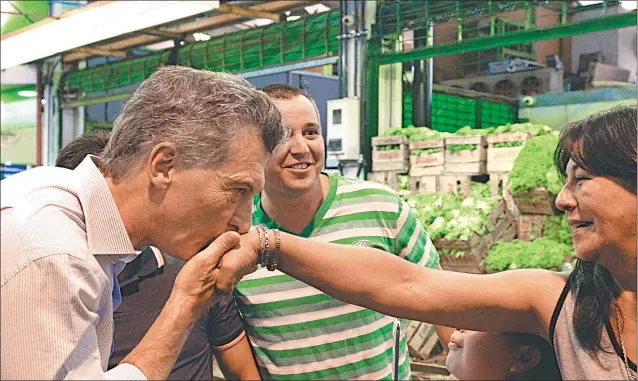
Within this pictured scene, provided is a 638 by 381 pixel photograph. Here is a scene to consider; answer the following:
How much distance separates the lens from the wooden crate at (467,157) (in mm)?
5402

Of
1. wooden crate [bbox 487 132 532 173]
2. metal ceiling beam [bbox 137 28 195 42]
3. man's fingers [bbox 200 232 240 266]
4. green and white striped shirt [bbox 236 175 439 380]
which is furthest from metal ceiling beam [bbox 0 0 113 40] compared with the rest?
man's fingers [bbox 200 232 240 266]

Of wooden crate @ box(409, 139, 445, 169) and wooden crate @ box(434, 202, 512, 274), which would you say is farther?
wooden crate @ box(409, 139, 445, 169)

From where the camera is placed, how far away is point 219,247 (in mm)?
1606

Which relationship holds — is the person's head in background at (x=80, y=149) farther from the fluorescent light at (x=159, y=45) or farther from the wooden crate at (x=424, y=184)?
the fluorescent light at (x=159, y=45)

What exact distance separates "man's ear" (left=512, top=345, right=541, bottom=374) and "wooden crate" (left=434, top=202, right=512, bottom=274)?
3.16 metres

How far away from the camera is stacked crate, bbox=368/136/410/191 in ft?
19.1

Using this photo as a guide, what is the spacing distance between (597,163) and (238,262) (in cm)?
79

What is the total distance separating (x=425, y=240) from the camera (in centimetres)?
246

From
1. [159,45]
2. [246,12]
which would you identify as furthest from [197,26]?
[159,45]

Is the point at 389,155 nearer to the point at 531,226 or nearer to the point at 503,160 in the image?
the point at 503,160

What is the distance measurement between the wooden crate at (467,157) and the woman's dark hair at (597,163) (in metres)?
3.65

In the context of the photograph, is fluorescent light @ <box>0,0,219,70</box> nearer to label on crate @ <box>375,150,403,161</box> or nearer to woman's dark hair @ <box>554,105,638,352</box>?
label on crate @ <box>375,150,403,161</box>

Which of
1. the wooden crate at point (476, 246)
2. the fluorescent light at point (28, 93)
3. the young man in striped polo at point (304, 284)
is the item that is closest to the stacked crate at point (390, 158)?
the wooden crate at point (476, 246)

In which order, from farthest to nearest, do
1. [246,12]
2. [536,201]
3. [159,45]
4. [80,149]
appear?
[159,45]
[246,12]
[536,201]
[80,149]
